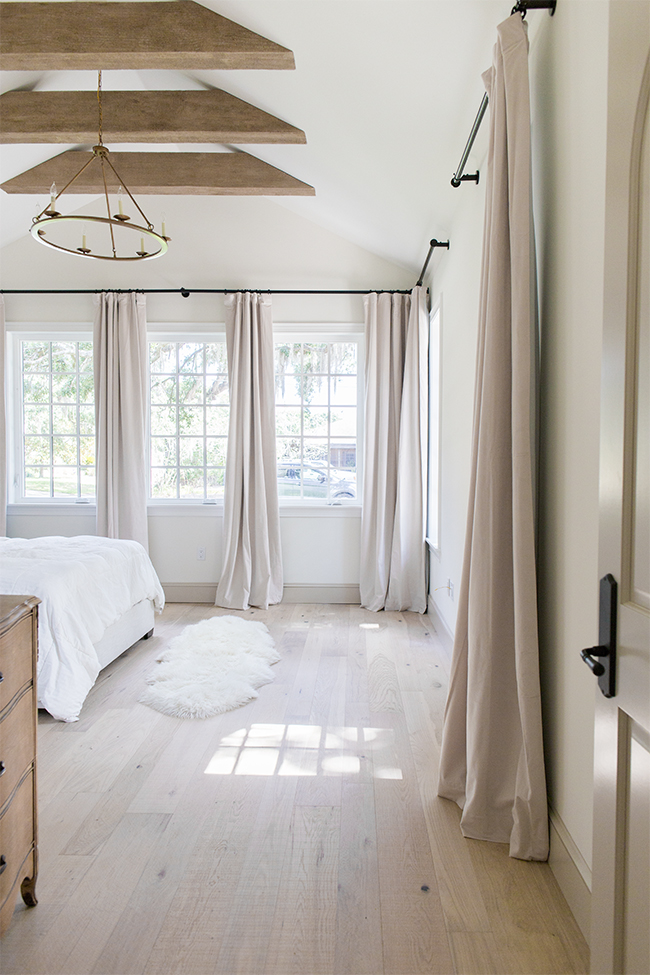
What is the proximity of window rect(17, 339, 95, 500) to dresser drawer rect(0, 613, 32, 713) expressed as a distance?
4.00 meters

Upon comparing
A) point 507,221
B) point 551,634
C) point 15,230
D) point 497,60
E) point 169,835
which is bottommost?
point 169,835

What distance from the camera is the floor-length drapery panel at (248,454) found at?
4879mm

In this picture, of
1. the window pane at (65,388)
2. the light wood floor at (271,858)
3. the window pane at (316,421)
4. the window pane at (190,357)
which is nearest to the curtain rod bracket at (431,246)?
the window pane at (316,421)

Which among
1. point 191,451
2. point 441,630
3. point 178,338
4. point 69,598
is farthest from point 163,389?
point 441,630

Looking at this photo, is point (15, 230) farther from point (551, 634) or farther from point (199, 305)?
point (551, 634)

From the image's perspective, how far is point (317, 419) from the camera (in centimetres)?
520

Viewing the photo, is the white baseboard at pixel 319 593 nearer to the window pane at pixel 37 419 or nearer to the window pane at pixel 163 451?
the window pane at pixel 163 451

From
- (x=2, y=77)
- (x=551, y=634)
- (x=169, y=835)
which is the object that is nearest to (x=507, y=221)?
(x=551, y=634)

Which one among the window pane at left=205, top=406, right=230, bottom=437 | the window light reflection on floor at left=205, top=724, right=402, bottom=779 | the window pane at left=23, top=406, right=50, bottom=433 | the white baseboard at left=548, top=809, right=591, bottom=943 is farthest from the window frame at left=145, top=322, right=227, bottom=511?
the white baseboard at left=548, top=809, right=591, bottom=943

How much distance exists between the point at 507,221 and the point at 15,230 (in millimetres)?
4677

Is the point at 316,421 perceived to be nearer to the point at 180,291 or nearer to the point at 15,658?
the point at 180,291

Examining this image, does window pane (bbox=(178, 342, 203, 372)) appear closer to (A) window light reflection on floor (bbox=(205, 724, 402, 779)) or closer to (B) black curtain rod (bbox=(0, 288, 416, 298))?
(B) black curtain rod (bbox=(0, 288, 416, 298))

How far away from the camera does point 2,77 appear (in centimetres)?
338

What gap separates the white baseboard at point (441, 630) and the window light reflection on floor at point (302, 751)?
3.45 feet
